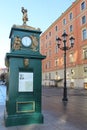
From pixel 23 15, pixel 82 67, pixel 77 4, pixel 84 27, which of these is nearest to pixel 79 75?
pixel 82 67

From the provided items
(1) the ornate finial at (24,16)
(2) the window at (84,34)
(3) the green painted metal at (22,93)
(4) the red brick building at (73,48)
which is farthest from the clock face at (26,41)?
(2) the window at (84,34)

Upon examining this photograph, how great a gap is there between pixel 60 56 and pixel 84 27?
14.4 m

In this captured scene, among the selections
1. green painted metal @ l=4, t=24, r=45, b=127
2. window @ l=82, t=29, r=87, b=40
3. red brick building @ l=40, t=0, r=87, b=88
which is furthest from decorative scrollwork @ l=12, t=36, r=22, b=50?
window @ l=82, t=29, r=87, b=40

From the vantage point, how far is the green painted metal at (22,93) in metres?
7.03

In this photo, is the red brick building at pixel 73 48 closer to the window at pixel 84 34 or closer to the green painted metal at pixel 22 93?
the window at pixel 84 34

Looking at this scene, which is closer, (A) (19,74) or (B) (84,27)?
(A) (19,74)

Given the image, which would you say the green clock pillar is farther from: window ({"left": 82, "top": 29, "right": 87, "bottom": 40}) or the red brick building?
window ({"left": 82, "top": 29, "right": 87, "bottom": 40})

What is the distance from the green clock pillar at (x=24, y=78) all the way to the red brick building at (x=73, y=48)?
37.9 metres

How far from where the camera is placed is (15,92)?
7.12 meters

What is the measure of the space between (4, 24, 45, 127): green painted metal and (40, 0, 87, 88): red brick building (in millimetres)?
37850

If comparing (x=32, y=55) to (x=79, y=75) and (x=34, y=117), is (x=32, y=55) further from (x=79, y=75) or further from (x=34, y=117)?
(x=79, y=75)

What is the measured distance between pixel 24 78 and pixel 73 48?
4352cm

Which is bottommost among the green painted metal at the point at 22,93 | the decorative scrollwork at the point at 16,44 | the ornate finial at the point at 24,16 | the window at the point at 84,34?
the green painted metal at the point at 22,93

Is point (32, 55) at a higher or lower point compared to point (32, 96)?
higher
